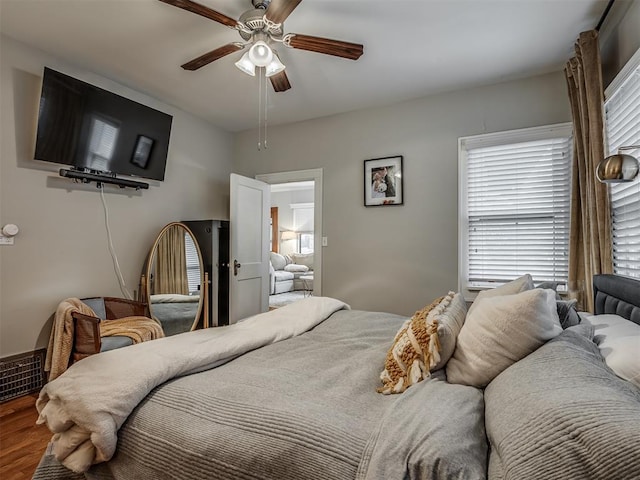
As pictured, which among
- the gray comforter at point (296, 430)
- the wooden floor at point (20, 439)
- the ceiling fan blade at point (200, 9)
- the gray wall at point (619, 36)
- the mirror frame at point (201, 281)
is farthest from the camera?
the mirror frame at point (201, 281)

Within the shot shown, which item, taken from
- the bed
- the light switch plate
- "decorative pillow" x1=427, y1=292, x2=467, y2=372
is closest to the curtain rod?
the bed

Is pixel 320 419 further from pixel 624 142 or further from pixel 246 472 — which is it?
pixel 624 142

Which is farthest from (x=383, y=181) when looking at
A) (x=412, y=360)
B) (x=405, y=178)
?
(x=412, y=360)

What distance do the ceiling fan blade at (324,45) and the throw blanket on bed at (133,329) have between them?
7.72ft

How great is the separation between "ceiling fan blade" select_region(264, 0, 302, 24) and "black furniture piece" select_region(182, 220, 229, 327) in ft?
7.61

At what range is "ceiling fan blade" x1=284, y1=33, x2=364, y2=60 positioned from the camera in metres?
2.12

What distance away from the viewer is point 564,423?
721 millimetres

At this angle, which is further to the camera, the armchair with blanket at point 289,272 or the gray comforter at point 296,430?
the armchair with blanket at point 289,272

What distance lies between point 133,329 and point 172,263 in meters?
1.07

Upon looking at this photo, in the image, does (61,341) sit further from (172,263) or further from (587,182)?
(587,182)

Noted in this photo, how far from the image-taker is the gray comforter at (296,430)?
2.89ft

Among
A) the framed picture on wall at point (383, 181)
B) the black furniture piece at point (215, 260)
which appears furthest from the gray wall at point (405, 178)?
the black furniture piece at point (215, 260)

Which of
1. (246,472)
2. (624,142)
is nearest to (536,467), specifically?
(246,472)

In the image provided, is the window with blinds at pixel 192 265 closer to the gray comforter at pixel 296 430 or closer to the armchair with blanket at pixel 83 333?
the armchair with blanket at pixel 83 333
